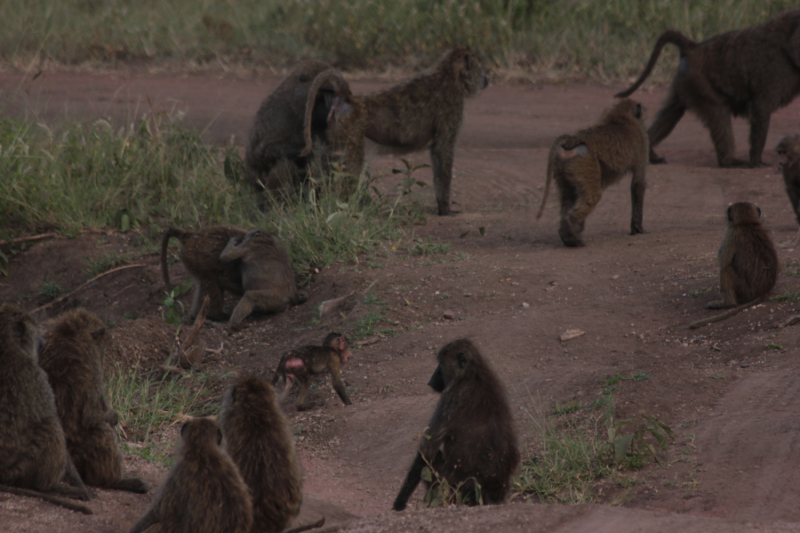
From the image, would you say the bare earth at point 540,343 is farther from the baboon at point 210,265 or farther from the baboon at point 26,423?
the baboon at point 210,265

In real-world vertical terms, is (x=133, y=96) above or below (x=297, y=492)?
above

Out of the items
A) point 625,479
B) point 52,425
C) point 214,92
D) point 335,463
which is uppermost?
point 214,92

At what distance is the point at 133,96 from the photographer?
13.8 meters

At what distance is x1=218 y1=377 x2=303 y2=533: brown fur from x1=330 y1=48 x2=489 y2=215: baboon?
15.4ft

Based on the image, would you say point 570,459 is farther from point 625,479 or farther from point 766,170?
point 766,170

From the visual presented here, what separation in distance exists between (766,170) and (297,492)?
8.14 m

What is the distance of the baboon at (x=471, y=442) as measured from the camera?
11.0 feet

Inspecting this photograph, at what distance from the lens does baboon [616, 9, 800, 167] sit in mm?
9289

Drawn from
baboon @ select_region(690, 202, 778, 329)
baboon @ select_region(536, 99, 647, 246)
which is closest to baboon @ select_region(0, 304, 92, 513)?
baboon @ select_region(690, 202, 778, 329)

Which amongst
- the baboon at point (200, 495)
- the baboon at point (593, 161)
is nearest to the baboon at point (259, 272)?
the baboon at point (593, 161)

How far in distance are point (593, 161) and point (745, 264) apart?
1.99m

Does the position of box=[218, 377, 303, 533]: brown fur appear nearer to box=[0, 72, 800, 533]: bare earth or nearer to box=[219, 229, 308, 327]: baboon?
box=[0, 72, 800, 533]: bare earth

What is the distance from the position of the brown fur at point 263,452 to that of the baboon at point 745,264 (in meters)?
3.03

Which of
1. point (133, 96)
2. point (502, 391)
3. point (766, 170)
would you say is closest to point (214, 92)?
point (133, 96)
